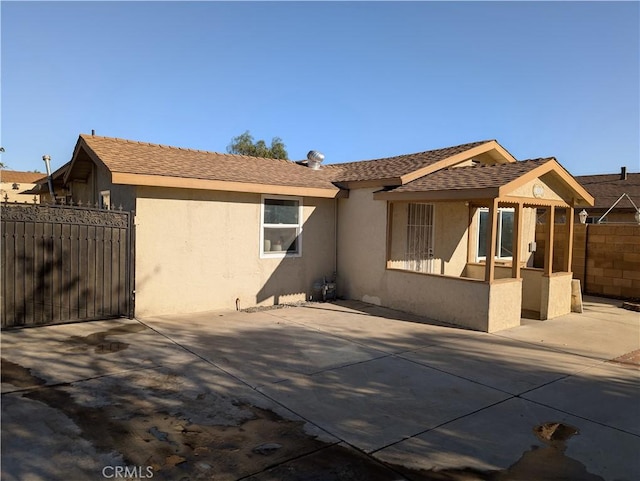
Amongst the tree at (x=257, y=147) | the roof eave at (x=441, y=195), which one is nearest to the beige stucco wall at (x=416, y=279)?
the roof eave at (x=441, y=195)

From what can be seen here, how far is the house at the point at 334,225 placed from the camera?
28.7ft

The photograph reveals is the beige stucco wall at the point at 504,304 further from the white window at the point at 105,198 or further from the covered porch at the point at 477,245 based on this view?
the white window at the point at 105,198

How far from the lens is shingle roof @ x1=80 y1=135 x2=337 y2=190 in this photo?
28.6 ft

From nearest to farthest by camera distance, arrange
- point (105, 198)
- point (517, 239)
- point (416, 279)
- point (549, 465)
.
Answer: point (549, 465)
point (517, 239)
point (416, 279)
point (105, 198)

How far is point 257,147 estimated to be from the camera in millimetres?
38594

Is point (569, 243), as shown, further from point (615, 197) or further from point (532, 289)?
point (615, 197)

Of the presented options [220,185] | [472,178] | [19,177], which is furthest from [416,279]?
[19,177]

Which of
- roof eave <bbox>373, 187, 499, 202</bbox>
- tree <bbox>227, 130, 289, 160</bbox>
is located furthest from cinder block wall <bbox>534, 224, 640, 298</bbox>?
tree <bbox>227, 130, 289, 160</bbox>

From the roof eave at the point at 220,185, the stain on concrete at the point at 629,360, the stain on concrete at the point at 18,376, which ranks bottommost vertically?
the stain on concrete at the point at 629,360

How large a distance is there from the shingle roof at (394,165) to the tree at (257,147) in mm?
24975

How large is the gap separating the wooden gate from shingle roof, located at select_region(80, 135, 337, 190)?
1107mm

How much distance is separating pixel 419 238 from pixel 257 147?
96.3 feet

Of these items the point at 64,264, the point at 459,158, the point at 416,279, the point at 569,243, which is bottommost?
the point at 416,279

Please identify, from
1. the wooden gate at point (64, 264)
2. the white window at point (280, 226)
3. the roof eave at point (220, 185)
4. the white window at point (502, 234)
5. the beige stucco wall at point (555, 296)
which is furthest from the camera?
the white window at point (502, 234)
